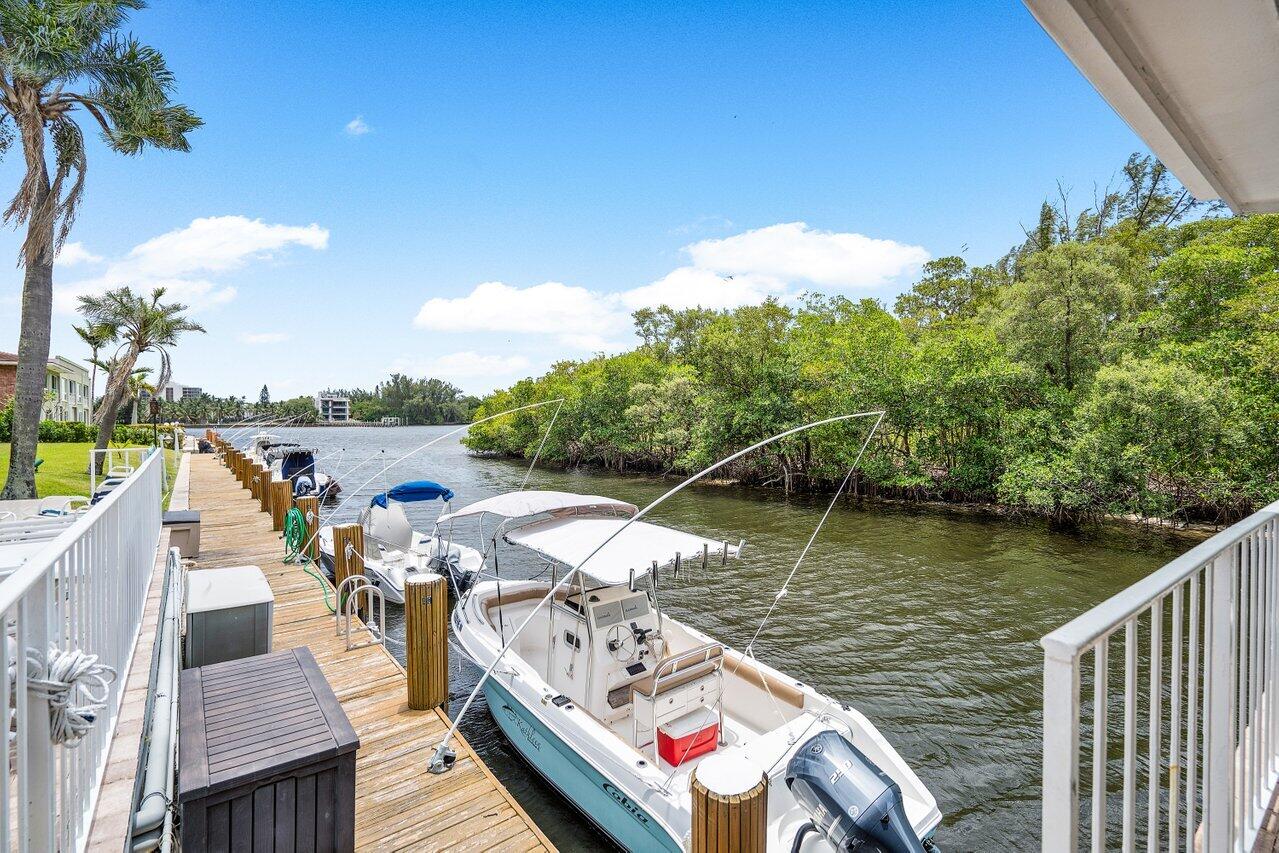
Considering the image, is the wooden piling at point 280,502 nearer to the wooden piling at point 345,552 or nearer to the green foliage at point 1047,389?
the wooden piling at point 345,552

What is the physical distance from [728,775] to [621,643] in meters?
3.99

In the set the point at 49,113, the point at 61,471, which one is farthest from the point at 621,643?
the point at 61,471

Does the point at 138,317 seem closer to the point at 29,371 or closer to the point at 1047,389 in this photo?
the point at 29,371

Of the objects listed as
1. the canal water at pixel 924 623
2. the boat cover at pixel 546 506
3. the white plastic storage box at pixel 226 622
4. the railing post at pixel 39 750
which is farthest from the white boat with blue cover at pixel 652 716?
the railing post at pixel 39 750

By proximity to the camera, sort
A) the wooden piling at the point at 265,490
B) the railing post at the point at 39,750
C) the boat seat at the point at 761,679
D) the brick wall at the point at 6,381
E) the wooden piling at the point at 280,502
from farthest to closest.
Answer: the brick wall at the point at 6,381
the wooden piling at the point at 265,490
the wooden piling at the point at 280,502
the boat seat at the point at 761,679
the railing post at the point at 39,750

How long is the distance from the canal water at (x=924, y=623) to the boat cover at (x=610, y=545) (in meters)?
2.44

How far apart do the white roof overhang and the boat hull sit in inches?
206

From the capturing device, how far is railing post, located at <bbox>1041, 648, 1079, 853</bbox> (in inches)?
44.3

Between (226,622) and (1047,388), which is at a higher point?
(1047,388)

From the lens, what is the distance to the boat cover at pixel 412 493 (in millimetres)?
14141

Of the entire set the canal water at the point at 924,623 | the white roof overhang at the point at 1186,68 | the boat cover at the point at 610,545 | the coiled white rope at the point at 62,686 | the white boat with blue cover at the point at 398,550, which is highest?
the white roof overhang at the point at 1186,68

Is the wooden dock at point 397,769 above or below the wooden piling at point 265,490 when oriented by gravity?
below

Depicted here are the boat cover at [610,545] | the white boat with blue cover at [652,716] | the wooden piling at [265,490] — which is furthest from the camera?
the wooden piling at [265,490]

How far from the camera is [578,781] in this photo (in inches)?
227
